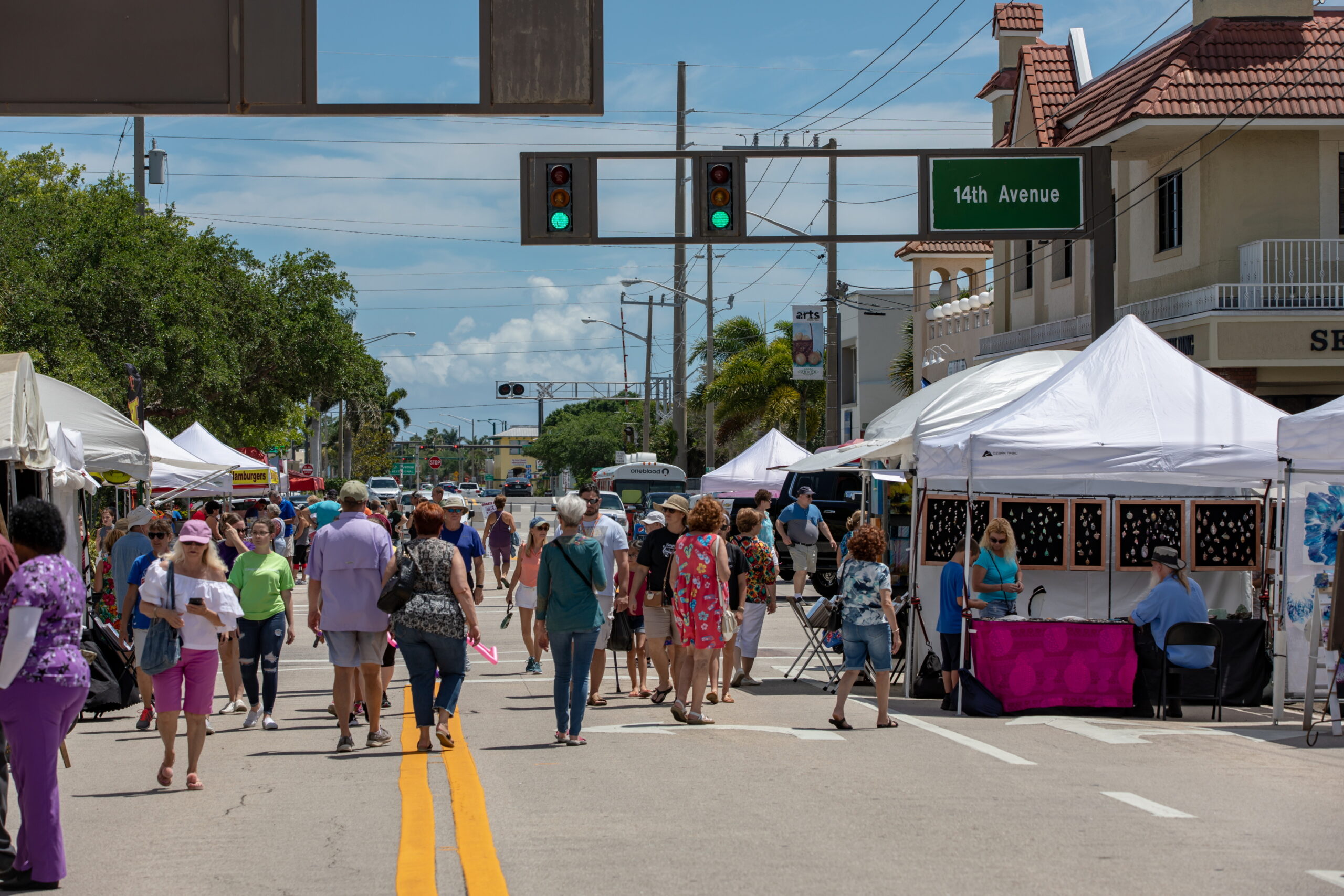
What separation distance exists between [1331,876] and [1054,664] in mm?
5876

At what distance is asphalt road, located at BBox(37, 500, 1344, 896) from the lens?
6.44 m

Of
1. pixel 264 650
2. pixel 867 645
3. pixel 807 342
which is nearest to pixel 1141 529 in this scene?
pixel 867 645

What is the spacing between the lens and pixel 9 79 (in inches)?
433

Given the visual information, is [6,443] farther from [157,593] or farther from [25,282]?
[25,282]

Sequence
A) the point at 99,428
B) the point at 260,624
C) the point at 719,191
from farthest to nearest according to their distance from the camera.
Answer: the point at 719,191
the point at 99,428
the point at 260,624

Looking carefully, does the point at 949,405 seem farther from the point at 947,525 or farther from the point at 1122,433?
the point at 1122,433

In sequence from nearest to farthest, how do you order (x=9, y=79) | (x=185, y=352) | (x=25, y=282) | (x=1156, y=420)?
(x=9, y=79), (x=1156, y=420), (x=25, y=282), (x=185, y=352)

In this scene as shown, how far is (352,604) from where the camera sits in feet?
33.2

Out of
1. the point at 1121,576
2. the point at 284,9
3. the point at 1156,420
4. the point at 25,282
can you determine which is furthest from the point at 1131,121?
the point at 25,282

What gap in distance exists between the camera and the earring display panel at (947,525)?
1485cm

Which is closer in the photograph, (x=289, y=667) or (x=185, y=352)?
(x=289, y=667)

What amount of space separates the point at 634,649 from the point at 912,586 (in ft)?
8.77

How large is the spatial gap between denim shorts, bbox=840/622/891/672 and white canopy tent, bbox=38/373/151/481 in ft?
27.9

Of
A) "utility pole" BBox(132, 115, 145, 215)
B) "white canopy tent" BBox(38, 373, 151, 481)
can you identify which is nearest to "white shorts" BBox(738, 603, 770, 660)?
"white canopy tent" BBox(38, 373, 151, 481)
